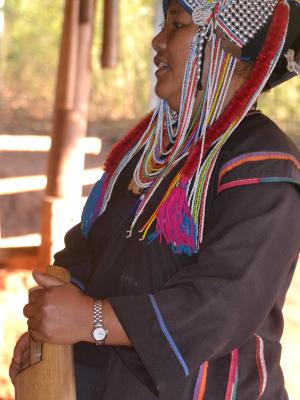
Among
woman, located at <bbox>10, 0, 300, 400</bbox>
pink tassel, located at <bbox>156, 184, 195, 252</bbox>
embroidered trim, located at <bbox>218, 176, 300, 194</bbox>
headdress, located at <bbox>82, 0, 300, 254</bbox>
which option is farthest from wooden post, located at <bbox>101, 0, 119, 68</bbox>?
embroidered trim, located at <bbox>218, 176, 300, 194</bbox>

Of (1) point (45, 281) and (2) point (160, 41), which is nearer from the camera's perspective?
(1) point (45, 281)

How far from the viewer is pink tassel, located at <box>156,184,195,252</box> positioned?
1593mm

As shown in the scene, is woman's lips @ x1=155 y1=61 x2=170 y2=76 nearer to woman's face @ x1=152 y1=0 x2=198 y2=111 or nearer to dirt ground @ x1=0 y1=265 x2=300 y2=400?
woman's face @ x1=152 y1=0 x2=198 y2=111

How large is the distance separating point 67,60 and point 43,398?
12.0 feet

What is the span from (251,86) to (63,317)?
67 cm

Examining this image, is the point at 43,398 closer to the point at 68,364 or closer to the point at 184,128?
the point at 68,364

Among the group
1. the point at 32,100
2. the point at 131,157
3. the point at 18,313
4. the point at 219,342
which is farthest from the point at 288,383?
the point at 32,100

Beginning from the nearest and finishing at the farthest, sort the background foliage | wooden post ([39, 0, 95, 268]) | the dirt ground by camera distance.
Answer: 1. the dirt ground
2. wooden post ([39, 0, 95, 268])
3. the background foliage

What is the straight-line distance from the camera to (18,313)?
4.41 metres

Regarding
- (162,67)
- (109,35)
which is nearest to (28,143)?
(109,35)

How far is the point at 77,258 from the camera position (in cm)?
206

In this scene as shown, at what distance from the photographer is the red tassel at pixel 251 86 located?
1.64 metres

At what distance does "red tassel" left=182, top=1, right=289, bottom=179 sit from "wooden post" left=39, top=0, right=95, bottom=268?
11.2 ft

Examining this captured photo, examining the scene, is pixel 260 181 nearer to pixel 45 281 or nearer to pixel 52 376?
pixel 45 281
